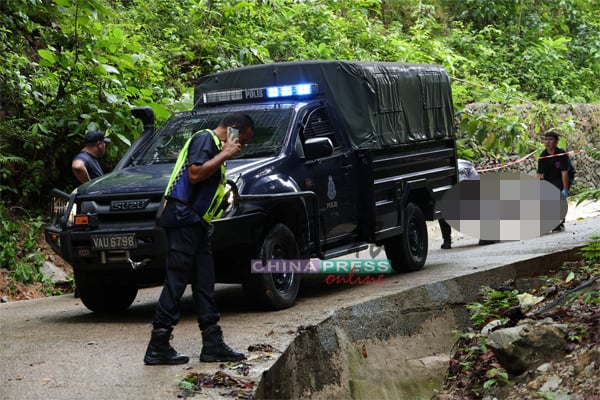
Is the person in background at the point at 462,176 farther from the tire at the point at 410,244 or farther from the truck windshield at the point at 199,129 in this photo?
the truck windshield at the point at 199,129

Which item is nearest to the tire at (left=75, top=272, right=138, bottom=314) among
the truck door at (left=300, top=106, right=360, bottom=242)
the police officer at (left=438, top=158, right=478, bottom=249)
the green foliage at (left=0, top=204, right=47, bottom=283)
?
the truck door at (left=300, top=106, right=360, bottom=242)

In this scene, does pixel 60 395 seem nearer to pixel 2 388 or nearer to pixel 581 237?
pixel 2 388

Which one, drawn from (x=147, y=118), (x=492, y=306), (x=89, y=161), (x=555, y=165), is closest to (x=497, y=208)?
(x=492, y=306)

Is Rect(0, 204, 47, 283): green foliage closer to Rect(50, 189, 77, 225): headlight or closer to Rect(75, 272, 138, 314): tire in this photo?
Rect(50, 189, 77, 225): headlight

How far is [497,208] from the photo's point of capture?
509 inches

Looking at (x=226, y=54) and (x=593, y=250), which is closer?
(x=593, y=250)

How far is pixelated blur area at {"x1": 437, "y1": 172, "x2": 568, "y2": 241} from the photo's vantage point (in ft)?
42.2

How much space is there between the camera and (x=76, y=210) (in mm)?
8828

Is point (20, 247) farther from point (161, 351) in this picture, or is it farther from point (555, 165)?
point (555, 165)

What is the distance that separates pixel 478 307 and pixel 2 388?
4652 mm

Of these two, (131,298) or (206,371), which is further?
(131,298)

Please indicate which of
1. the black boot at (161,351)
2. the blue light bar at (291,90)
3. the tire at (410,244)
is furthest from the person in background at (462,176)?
the black boot at (161,351)

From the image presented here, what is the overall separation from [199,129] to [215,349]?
147 inches

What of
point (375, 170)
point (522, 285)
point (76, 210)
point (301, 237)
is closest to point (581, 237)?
point (522, 285)
